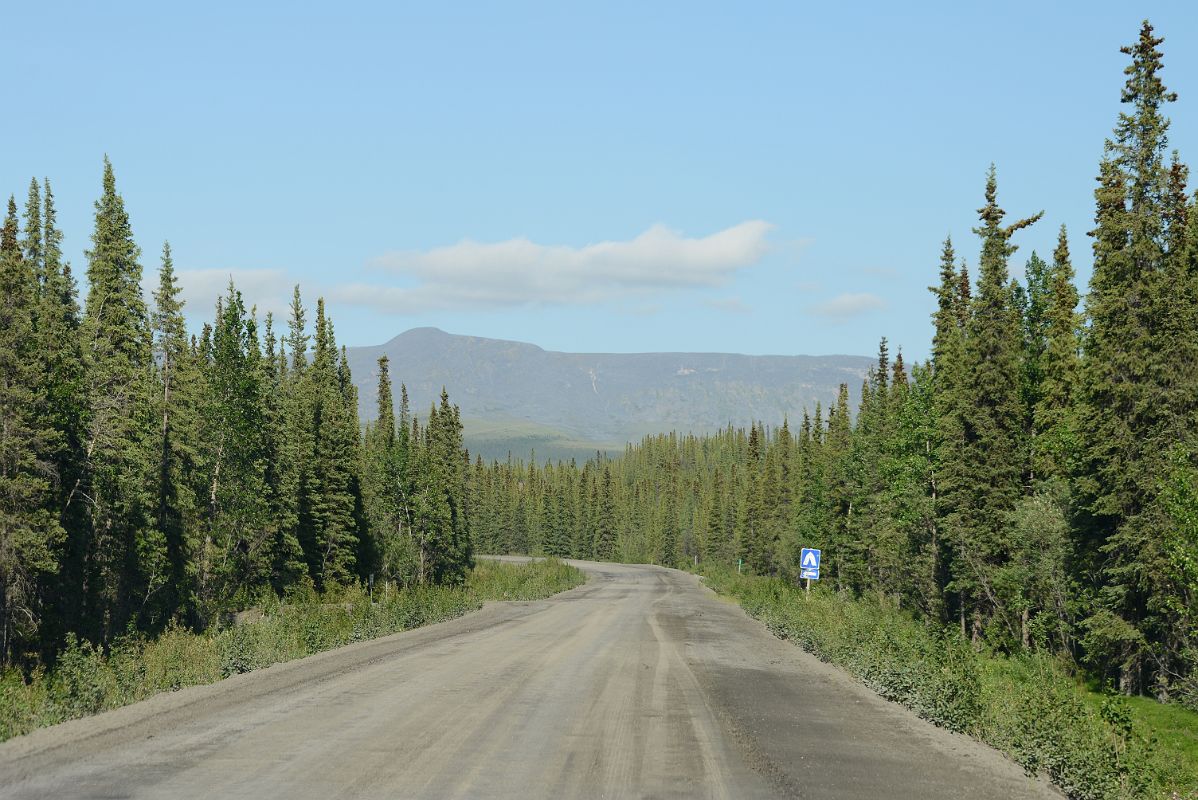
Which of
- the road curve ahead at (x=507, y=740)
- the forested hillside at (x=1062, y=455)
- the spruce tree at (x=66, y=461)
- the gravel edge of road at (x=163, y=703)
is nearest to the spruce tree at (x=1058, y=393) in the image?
the forested hillside at (x=1062, y=455)

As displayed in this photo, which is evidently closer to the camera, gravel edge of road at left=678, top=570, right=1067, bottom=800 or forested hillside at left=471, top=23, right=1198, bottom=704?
gravel edge of road at left=678, top=570, right=1067, bottom=800

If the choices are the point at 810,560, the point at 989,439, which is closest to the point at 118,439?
the point at 810,560

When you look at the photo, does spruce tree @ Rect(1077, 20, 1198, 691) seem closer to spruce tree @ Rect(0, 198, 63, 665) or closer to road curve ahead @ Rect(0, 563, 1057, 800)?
road curve ahead @ Rect(0, 563, 1057, 800)

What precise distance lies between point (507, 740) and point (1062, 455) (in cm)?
3153

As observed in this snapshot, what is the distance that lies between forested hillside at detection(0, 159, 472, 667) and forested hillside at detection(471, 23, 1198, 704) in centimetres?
2977

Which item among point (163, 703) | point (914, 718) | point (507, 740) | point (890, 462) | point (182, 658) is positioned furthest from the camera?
point (890, 462)

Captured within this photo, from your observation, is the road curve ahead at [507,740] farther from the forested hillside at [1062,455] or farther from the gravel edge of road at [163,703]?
the forested hillside at [1062,455]

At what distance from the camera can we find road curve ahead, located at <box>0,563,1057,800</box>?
38.4 feet

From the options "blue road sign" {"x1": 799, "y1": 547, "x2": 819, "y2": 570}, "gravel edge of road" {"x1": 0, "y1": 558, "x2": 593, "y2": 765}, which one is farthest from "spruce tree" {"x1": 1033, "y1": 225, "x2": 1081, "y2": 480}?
"gravel edge of road" {"x1": 0, "y1": 558, "x2": 593, "y2": 765}

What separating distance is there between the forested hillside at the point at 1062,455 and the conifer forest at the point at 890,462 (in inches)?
4.3

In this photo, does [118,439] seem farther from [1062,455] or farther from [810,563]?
[1062,455]

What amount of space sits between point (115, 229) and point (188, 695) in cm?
3486

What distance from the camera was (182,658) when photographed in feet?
72.7

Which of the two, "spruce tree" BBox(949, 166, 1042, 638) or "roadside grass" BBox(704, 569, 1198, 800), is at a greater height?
"spruce tree" BBox(949, 166, 1042, 638)
